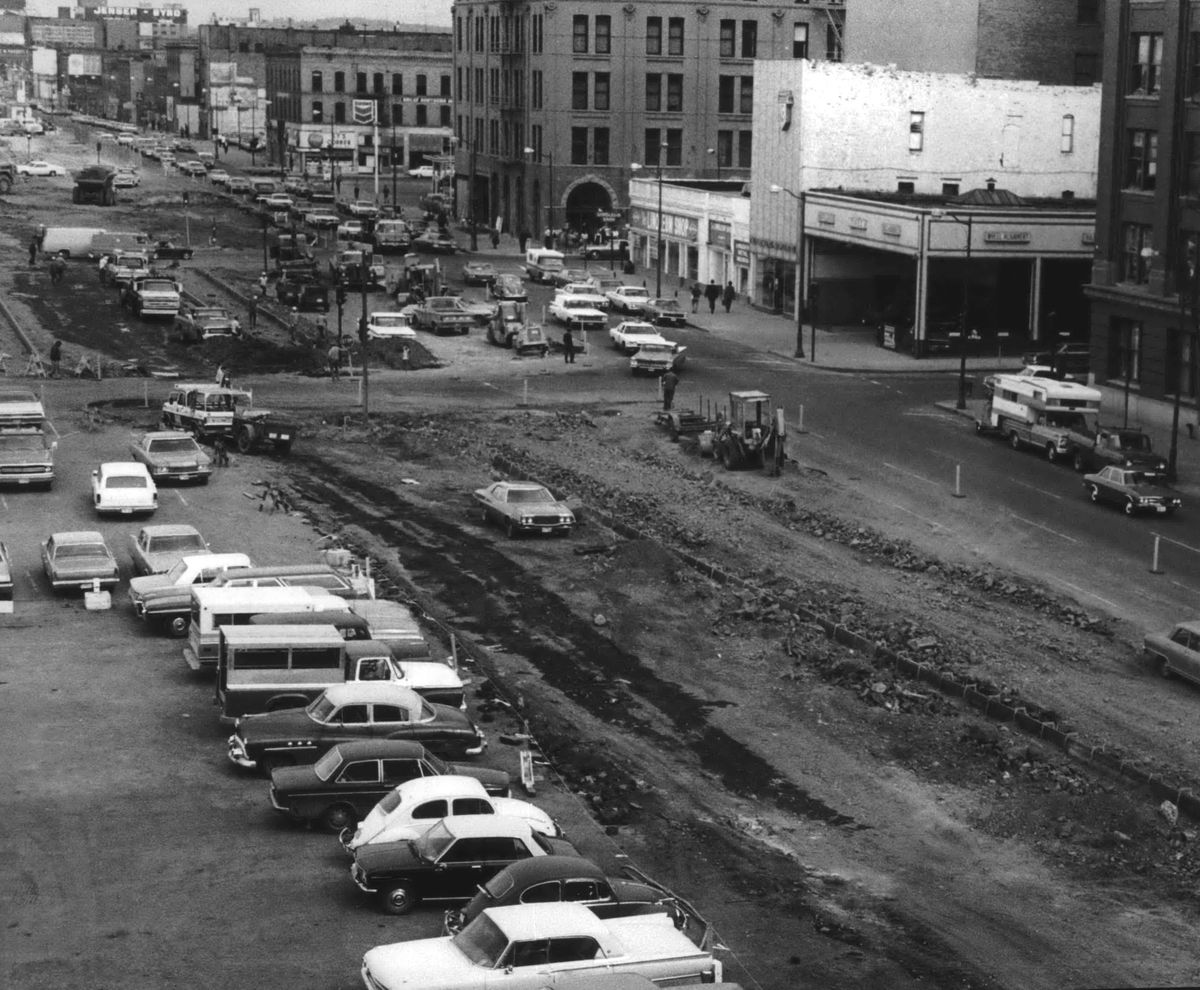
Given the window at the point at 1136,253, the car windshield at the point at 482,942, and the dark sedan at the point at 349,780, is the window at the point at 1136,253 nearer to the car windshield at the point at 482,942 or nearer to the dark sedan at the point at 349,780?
the dark sedan at the point at 349,780

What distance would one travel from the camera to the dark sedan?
92.4 feet

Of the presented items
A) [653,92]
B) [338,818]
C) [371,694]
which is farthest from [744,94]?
[338,818]

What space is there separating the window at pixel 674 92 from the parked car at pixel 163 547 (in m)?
86.0

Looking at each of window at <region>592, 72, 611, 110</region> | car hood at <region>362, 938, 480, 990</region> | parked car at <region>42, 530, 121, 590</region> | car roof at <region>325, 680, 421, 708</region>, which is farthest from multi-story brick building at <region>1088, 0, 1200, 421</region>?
window at <region>592, 72, 611, 110</region>

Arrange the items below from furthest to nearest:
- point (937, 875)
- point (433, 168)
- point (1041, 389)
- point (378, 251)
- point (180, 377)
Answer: point (433, 168), point (378, 251), point (180, 377), point (1041, 389), point (937, 875)

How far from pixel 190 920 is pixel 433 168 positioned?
160690 mm

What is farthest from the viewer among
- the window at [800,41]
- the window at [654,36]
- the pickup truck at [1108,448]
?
the window at [800,41]

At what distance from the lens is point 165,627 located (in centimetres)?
3869

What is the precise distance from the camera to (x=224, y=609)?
116 ft

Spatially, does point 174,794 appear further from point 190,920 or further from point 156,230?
point 156,230

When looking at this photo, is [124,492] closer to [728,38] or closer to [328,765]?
[328,765]

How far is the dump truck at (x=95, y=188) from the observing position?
148m

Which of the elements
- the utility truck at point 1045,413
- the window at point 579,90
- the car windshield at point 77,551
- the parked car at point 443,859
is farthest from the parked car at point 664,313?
the parked car at point 443,859

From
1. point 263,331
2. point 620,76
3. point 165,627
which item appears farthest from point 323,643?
point 620,76
